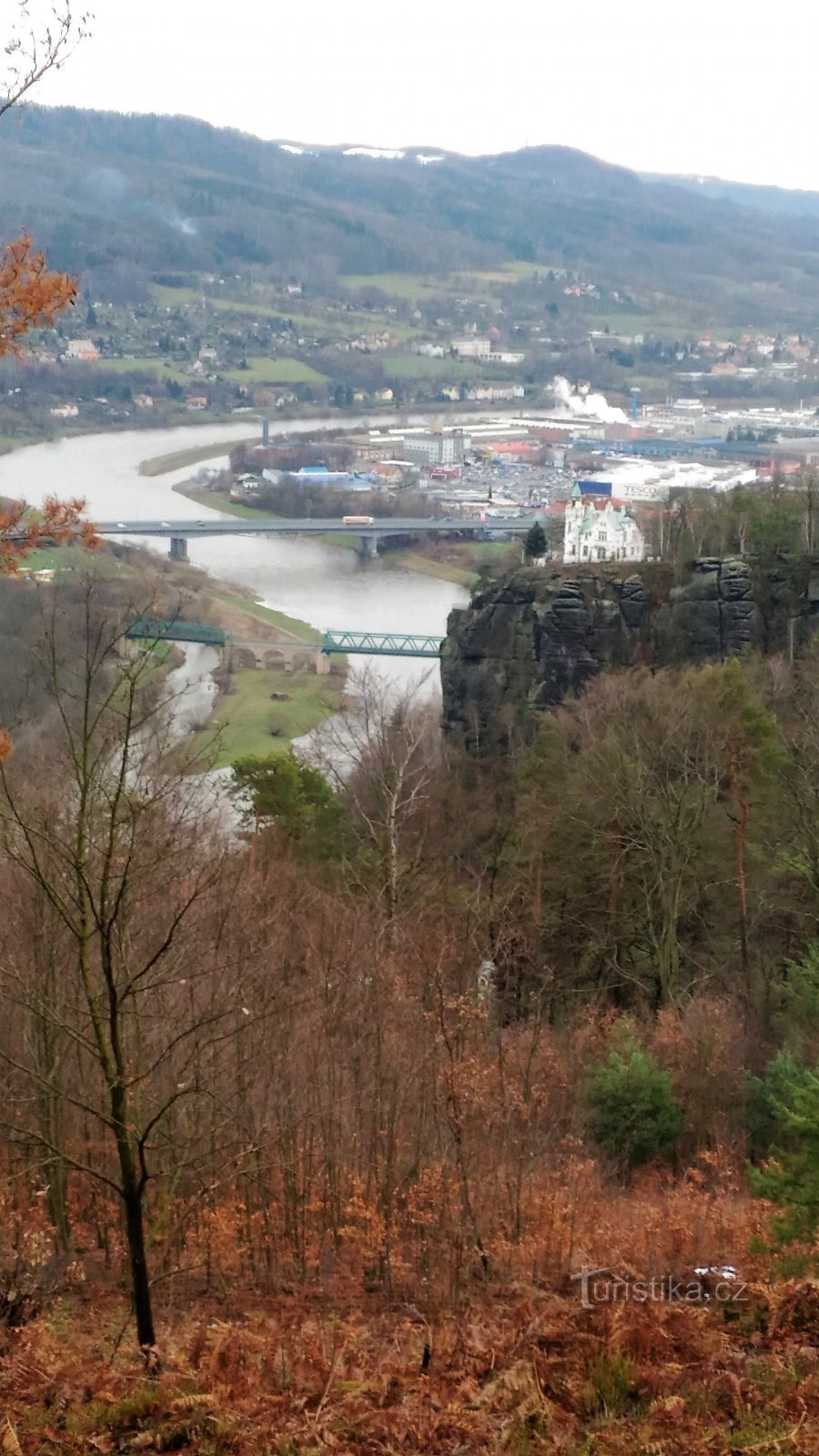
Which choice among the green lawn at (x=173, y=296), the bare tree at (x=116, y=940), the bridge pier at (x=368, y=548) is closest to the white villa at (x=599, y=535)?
the bridge pier at (x=368, y=548)

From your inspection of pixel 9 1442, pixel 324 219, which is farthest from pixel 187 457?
pixel 324 219

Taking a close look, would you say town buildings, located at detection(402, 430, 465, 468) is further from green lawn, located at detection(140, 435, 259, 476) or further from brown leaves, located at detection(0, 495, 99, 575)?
brown leaves, located at detection(0, 495, 99, 575)

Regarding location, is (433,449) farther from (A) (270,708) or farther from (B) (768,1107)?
(B) (768,1107)

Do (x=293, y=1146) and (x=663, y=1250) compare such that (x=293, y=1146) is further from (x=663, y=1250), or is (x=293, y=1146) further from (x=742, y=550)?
(x=742, y=550)

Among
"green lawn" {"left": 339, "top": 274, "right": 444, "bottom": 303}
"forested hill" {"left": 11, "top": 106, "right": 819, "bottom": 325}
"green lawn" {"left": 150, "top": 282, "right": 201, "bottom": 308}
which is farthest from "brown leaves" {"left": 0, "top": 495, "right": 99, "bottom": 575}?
"green lawn" {"left": 339, "top": 274, "right": 444, "bottom": 303}

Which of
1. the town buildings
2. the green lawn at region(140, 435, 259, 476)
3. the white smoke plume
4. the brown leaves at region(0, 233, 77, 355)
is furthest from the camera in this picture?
the white smoke plume

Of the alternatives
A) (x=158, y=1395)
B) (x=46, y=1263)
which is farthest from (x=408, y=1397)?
(x=46, y=1263)
